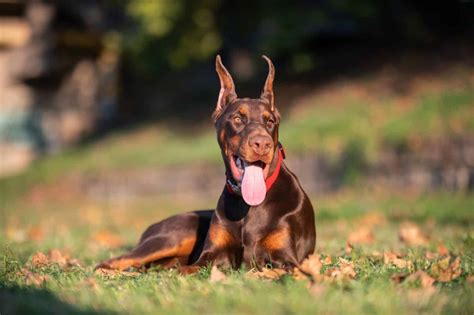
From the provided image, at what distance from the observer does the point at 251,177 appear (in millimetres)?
5062

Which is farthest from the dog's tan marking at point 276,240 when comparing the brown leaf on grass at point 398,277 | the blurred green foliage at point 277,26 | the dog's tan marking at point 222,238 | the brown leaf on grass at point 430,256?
the blurred green foliage at point 277,26

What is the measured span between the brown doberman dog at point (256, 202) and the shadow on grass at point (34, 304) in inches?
47.3

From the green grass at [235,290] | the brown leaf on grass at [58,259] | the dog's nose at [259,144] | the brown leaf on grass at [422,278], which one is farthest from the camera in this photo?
the brown leaf on grass at [58,259]

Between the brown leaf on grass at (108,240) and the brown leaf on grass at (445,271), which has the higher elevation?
the brown leaf on grass at (445,271)

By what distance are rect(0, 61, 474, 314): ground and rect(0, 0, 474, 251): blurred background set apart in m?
0.08

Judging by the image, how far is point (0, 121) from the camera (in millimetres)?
27188

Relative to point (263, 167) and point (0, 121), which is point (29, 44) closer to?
point (0, 121)

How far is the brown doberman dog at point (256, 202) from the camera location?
16.5ft

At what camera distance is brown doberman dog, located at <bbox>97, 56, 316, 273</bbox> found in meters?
5.03

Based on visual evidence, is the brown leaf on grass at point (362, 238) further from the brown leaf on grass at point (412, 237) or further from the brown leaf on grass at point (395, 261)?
the brown leaf on grass at point (395, 261)

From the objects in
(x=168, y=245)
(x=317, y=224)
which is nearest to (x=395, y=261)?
(x=168, y=245)

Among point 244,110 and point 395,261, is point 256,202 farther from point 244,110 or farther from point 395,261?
point 395,261

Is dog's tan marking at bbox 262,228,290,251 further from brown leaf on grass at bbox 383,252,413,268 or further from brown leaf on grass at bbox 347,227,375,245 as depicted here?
brown leaf on grass at bbox 347,227,375,245

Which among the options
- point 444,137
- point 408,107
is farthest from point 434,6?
point 444,137
